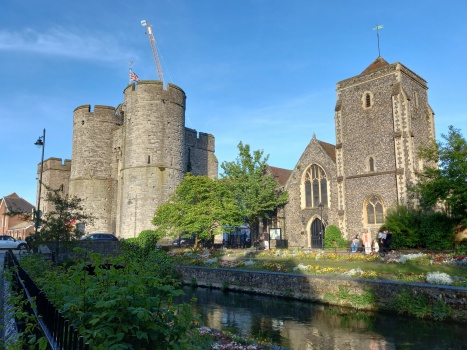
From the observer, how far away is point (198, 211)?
31.2m

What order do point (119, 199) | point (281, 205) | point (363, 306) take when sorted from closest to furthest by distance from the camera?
point (363, 306) < point (281, 205) < point (119, 199)

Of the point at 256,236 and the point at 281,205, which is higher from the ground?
the point at 281,205

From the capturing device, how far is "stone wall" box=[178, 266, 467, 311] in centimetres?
1260

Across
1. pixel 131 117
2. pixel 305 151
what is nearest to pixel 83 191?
pixel 131 117

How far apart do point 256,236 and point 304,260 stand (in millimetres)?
17494

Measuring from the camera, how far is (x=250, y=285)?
753 inches

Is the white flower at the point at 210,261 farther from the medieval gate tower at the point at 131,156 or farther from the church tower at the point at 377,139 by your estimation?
the medieval gate tower at the point at 131,156

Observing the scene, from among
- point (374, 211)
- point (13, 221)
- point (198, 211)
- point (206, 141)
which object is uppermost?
point (206, 141)

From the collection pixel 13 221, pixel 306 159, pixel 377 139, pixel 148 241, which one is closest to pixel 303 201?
pixel 306 159

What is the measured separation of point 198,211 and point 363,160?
45.6 feet

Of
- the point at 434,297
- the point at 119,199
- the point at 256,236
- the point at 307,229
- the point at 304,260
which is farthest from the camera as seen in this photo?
the point at 119,199

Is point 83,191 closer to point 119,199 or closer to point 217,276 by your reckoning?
point 119,199

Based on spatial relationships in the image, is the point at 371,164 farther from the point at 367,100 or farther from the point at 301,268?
the point at 301,268

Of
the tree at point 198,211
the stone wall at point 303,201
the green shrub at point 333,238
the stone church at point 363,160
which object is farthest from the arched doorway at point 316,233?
the tree at point 198,211
